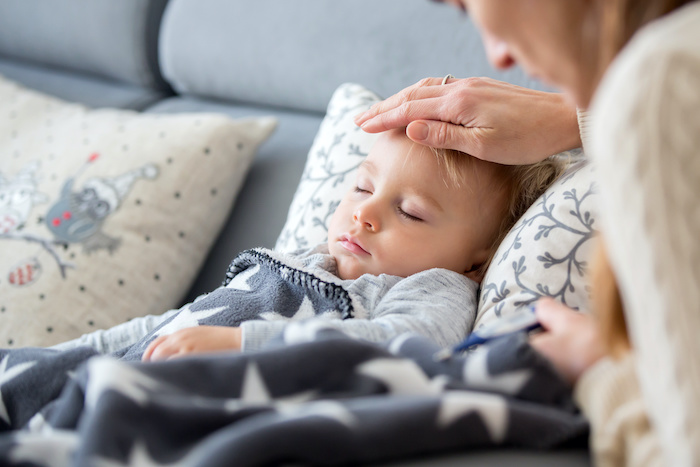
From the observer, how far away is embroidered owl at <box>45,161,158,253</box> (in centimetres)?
135

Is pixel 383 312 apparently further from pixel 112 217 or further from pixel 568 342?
pixel 112 217

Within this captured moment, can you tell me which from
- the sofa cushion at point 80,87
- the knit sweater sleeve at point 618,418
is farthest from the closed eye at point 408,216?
the sofa cushion at point 80,87

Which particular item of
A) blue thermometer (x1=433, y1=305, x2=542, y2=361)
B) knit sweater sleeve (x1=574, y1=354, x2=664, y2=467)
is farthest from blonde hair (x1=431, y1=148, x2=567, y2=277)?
knit sweater sleeve (x1=574, y1=354, x2=664, y2=467)

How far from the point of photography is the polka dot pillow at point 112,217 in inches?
51.0

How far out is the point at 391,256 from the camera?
975mm

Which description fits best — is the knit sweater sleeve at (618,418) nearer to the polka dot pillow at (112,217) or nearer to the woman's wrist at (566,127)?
the woman's wrist at (566,127)

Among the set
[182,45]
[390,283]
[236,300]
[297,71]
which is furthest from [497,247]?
[182,45]

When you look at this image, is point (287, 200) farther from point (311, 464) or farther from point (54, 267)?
point (311, 464)

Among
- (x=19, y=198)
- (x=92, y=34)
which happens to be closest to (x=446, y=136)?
(x=19, y=198)

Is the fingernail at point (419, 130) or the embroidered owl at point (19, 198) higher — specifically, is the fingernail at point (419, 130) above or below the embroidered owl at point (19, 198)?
above

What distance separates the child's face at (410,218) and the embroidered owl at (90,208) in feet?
1.94

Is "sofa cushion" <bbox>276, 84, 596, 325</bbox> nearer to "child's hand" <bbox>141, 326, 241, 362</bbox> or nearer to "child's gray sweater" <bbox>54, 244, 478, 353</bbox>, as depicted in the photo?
"child's gray sweater" <bbox>54, 244, 478, 353</bbox>

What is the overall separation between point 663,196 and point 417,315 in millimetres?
465

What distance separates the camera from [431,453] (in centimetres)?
52
